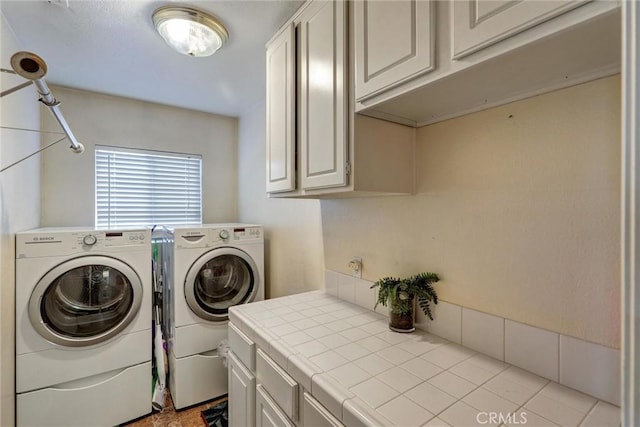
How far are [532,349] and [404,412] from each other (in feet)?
1.65

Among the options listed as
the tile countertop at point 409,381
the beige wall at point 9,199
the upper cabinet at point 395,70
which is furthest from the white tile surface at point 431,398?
the beige wall at point 9,199

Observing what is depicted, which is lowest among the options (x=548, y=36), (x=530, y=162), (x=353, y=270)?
(x=353, y=270)

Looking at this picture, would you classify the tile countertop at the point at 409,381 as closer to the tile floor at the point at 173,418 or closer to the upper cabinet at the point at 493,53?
the upper cabinet at the point at 493,53

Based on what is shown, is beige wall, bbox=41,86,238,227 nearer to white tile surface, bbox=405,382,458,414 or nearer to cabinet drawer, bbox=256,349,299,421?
cabinet drawer, bbox=256,349,299,421

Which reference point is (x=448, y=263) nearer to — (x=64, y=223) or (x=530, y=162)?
(x=530, y=162)

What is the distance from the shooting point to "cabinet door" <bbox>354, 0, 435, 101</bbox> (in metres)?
0.85

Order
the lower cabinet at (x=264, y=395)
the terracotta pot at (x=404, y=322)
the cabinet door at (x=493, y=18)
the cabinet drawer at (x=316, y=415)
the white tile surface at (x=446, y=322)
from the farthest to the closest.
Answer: the terracotta pot at (x=404, y=322)
the white tile surface at (x=446, y=322)
the lower cabinet at (x=264, y=395)
the cabinet drawer at (x=316, y=415)
the cabinet door at (x=493, y=18)

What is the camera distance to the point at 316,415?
35.3 inches

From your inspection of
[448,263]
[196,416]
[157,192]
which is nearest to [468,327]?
[448,263]

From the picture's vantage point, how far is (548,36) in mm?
629

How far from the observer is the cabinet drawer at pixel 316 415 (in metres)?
0.84

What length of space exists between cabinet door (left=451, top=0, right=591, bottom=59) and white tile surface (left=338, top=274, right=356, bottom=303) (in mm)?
1208

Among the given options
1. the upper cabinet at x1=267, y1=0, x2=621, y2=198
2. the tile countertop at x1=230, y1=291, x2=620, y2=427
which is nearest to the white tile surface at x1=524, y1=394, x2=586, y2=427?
the tile countertop at x1=230, y1=291, x2=620, y2=427

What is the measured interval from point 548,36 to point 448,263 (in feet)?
2.64
